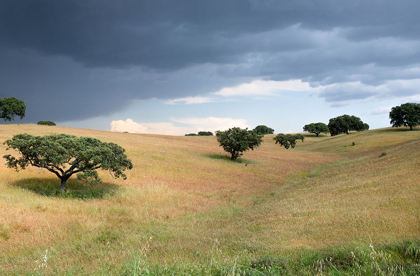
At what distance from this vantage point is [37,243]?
534 inches

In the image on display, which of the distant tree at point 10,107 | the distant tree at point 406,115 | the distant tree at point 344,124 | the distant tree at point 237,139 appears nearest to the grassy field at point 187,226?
the distant tree at point 237,139

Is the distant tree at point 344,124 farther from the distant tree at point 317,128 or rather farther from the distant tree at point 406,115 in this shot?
the distant tree at point 406,115

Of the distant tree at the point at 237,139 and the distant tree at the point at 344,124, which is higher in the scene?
the distant tree at the point at 344,124

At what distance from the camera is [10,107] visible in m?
81.9

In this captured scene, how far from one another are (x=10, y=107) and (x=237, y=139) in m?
68.3

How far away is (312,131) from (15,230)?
167146mm

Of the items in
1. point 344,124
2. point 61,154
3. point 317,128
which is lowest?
point 61,154

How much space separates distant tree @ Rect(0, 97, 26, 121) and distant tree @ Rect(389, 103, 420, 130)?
128191 millimetres

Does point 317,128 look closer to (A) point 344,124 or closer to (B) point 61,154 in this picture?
(A) point 344,124

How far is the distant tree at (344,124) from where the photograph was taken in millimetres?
148000

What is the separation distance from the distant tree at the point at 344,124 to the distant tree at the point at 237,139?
4290 inches

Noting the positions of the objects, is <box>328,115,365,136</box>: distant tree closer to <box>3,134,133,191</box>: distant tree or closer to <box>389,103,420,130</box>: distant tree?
<box>389,103,420,130</box>: distant tree

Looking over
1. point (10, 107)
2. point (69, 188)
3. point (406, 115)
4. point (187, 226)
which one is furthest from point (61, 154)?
point (406, 115)

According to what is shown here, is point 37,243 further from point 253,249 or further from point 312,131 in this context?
point 312,131
